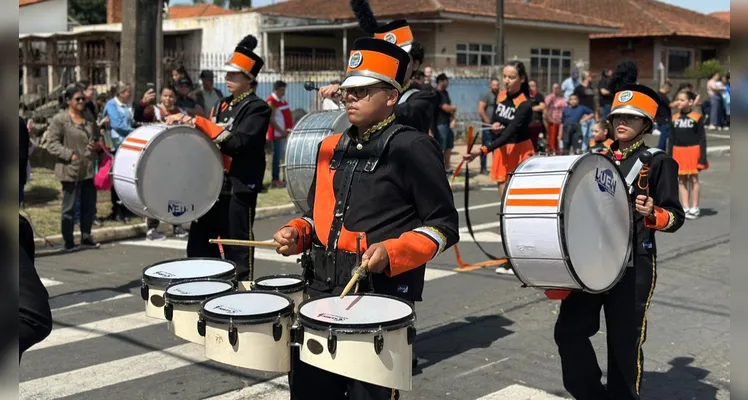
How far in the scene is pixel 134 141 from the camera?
22.0 ft

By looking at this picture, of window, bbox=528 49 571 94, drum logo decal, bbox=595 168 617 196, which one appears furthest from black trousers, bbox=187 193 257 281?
window, bbox=528 49 571 94

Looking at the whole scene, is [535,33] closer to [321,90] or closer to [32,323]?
[321,90]

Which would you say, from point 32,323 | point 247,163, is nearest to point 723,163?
point 247,163

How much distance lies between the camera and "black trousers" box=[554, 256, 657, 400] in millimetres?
4492

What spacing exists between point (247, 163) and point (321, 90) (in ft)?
3.64

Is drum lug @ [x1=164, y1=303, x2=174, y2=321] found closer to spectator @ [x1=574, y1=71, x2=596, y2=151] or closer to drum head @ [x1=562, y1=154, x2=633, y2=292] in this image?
drum head @ [x1=562, y1=154, x2=633, y2=292]

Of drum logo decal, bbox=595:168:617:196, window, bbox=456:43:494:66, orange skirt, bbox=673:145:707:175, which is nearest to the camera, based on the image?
drum logo decal, bbox=595:168:617:196

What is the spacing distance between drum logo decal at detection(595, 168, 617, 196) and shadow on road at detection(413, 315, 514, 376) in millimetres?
2175

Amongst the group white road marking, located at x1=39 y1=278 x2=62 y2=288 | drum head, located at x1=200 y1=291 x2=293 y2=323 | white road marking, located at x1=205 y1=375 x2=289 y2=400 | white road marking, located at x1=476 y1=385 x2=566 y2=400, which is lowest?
white road marking, located at x1=476 y1=385 x2=566 y2=400

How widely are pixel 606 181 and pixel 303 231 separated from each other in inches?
62.6

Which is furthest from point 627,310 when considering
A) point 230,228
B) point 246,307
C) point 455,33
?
point 455,33

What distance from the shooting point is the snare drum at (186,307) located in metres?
3.58

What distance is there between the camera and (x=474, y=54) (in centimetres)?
3244

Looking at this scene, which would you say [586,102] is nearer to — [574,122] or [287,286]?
[574,122]
